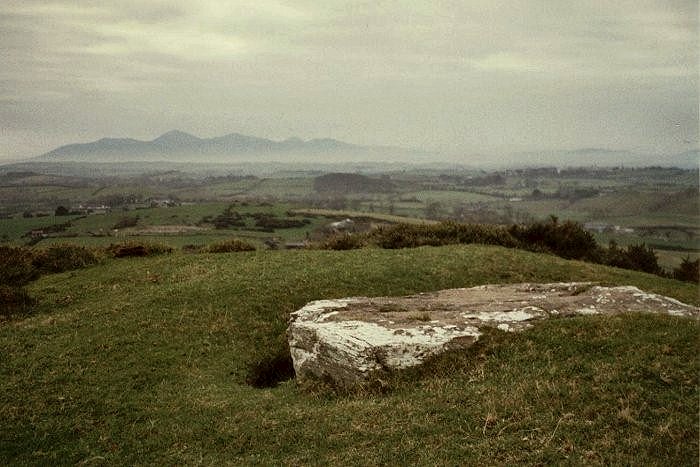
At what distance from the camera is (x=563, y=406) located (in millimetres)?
9906

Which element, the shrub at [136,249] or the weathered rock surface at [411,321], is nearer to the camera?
the weathered rock surface at [411,321]

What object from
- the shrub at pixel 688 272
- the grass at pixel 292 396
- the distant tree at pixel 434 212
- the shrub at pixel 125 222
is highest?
the grass at pixel 292 396

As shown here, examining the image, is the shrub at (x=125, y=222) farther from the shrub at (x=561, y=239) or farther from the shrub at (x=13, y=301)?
the shrub at (x=561, y=239)

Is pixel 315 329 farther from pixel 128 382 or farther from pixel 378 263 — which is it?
pixel 378 263

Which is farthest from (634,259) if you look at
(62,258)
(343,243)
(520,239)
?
(62,258)

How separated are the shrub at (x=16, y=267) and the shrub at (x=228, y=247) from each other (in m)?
9.51

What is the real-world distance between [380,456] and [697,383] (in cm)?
676

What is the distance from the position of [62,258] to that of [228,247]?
9320 mm

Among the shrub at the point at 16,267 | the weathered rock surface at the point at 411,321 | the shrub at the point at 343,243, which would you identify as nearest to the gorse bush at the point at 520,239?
the shrub at the point at 343,243

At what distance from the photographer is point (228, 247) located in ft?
100

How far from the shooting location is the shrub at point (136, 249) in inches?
1123

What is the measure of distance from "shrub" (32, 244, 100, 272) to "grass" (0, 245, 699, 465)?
6.91m

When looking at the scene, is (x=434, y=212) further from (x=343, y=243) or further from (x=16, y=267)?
(x=16, y=267)

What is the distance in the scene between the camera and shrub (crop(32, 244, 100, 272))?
26.4 m
